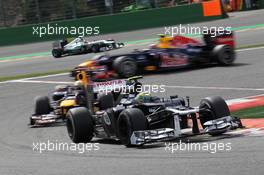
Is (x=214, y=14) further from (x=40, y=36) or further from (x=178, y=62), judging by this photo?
(x=178, y=62)

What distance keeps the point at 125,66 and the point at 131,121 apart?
10688mm

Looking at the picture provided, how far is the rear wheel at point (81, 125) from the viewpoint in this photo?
1169 cm

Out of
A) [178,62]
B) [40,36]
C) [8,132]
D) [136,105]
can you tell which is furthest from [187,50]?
[40,36]

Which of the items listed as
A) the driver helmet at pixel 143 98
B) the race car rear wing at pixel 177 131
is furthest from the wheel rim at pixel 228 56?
the race car rear wing at pixel 177 131

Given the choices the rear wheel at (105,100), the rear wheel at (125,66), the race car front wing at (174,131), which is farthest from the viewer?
the rear wheel at (125,66)

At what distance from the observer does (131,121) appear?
34.2 ft

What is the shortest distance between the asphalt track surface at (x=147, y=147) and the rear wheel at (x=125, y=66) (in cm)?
59

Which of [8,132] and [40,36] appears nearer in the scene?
[8,132]

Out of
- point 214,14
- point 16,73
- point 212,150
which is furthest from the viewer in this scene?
point 214,14

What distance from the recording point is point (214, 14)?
33.8m

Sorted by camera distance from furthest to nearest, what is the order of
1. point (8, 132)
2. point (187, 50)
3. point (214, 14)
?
1. point (214, 14)
2. point (187, 50)
3. point (8, 132)

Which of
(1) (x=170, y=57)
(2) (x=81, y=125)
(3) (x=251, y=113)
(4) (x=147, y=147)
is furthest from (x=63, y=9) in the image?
(4) (x=147, y=147)

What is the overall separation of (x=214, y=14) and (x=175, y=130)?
78.3ft

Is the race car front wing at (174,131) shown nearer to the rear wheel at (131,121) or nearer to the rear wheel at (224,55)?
the rear wheel at (131,121)
